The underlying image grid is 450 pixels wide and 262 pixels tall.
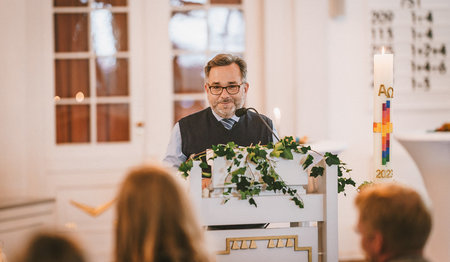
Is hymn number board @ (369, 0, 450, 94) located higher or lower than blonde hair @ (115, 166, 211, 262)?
higher

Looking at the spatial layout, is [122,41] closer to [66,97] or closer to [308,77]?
[66,97]

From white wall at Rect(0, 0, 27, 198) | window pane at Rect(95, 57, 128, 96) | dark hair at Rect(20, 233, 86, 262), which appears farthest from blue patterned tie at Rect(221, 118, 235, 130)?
white wall at Rect(0, 0, 27, 198)

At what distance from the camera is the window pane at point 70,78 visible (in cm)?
395

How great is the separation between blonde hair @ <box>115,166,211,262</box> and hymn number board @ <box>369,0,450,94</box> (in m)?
3.23

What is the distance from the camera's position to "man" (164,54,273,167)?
→ 213 cm

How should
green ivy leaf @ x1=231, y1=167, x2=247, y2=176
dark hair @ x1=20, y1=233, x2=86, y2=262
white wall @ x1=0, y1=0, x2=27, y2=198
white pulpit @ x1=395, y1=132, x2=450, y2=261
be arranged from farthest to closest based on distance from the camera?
1. white wall @ x1=0, y1=0, x2=27, y2=198
2. white pulpit @ x1=395, y1=132, x2=450, y2=261
3. green ivy leaf @ x1=231, y1=167, x2=247, y2=176
4. dark hair @ x1=20, y1=233, x2=86, y2=262

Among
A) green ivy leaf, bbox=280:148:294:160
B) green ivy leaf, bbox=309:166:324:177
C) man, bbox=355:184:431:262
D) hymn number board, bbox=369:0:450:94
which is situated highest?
hymn number board, bbox=369:0:450:94

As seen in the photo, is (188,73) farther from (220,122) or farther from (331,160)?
(331,160)

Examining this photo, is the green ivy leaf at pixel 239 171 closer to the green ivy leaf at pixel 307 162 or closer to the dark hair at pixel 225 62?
the green ivy leaf at pixel 307 162

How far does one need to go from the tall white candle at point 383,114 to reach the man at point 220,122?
0.70 m

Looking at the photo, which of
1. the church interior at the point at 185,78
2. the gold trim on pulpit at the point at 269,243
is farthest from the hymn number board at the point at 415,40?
the gold trim on pulpit at the point at 269,243

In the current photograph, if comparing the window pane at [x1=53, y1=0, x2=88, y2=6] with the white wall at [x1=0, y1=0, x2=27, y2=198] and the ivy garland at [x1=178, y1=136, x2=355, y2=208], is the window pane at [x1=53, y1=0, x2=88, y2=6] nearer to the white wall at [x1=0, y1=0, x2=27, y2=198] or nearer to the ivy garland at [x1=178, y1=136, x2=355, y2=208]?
the white wall at [x1=0, y1=0, x2=27, y2=198]

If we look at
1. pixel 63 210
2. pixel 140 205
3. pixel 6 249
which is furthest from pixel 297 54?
pixel 140 205

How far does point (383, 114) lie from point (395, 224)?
50cm
